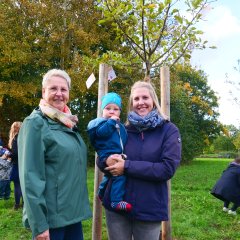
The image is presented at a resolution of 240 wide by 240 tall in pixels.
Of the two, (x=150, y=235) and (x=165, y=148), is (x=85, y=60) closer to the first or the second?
(x=165, y=148)

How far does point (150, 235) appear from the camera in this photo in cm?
292

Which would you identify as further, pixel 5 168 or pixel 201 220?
pixel 5 168

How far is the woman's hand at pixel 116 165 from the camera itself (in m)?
2.91

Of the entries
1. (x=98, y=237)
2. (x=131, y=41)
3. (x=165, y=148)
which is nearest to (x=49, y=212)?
(x=165, y=148)

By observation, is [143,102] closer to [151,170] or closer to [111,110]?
[111,110]

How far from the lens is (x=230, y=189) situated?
7766 millimetres

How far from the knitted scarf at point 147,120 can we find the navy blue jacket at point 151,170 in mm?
60

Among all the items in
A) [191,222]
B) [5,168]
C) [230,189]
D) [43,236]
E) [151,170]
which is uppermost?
[151,170]

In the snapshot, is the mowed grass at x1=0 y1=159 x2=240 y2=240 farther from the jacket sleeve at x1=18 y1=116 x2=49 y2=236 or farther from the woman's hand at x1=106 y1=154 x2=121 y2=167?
the jacket sleeve at x1=18 y1=116 x2=49 y2=236

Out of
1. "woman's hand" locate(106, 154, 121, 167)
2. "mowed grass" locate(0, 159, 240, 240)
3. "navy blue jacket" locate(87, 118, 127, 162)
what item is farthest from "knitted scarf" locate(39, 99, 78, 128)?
"mowed grass" locate(0, 159, 240, 240)

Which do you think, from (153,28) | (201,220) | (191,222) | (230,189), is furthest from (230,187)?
(153,28)

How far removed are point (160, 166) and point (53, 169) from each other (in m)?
0.87

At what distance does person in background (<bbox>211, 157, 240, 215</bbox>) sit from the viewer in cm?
767

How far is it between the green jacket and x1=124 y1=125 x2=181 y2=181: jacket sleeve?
0.44m
